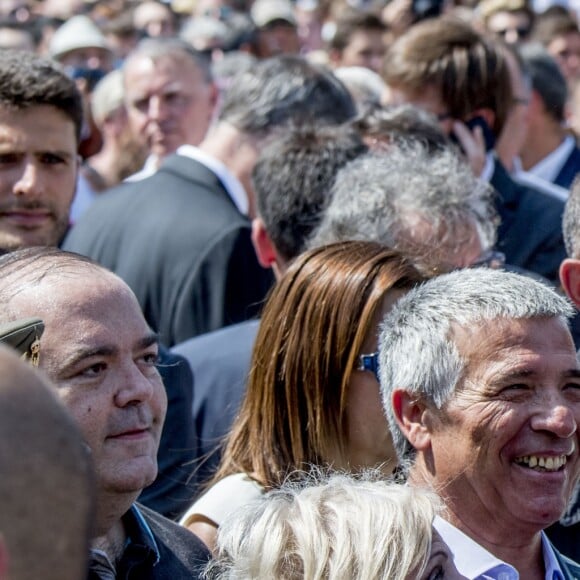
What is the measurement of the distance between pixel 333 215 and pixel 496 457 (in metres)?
1.34

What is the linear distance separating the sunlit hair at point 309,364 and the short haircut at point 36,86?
4.43 feet

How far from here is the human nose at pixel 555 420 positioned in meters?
2.68

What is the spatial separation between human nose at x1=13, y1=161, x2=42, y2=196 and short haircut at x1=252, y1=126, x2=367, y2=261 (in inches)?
27.1

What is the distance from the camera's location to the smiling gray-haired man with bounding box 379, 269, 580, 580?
2693 millimetres

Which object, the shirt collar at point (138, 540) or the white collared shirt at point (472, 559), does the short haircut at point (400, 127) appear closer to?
the white collared shirt at point (472, 559)

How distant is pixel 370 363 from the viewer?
→ 313 cm

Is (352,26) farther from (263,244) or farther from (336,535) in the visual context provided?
(336,535)

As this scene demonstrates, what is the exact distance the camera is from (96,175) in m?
7.54

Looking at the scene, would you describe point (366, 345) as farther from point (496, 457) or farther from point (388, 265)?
point (496, 457)

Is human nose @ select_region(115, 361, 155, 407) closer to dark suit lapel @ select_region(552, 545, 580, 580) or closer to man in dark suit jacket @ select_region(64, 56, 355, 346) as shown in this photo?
dark suit lapel @ select_region(552, 545, 580, 580)

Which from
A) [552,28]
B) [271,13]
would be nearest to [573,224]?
[552,28]

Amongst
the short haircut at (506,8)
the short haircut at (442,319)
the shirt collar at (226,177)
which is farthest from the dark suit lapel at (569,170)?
the short haircut at (442,319)

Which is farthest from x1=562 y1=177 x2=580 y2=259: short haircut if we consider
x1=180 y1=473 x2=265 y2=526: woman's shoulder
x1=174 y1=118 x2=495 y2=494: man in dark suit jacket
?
x1=180 y1=473 x2=265 y2=526: woman's shoulder

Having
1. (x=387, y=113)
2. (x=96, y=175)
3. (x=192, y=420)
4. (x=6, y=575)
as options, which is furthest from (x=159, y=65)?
(x=6, y=575)
